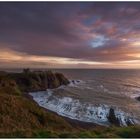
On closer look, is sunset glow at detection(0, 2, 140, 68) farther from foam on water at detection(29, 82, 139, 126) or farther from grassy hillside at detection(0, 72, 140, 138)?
foam on water at detection(29, 82, 139, 126)

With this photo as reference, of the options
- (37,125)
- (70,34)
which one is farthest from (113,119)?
(70,34)

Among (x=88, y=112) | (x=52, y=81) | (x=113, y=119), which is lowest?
(x=113, y=119)

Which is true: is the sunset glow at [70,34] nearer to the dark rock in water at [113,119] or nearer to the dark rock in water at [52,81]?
the dark rock in water at [113,119]

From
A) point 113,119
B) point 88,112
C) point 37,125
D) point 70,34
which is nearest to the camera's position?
point 37,125

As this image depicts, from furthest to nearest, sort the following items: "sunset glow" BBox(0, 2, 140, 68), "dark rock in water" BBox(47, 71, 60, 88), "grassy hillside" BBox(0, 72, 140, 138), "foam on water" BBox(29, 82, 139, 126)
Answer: "dark rock in water" BBox(47, 71, 60, 88) → "foam on water" BBox(29, 82, 139, 126) → "sunset glow" BBox(0, 2, 140, 68) → "grassy hillside" BBox(0, 72, 140, 138)

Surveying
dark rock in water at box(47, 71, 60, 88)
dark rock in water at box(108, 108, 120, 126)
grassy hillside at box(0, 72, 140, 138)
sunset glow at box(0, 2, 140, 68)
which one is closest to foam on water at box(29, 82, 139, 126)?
dark rock in water at box(108, 108, 120, 126)

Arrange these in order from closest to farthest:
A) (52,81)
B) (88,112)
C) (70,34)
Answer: (70,34), (88,112), (52,81)

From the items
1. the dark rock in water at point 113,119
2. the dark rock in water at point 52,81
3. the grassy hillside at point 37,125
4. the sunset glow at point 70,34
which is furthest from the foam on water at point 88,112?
the dark rock in water at point 52,81

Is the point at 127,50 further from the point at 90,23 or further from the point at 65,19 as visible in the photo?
the point at 65,19

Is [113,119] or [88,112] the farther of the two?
[88,112]

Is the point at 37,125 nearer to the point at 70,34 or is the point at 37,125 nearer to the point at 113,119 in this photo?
the point at 70,34

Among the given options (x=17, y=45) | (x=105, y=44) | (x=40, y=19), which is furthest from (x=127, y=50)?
(x=17, y=45)
